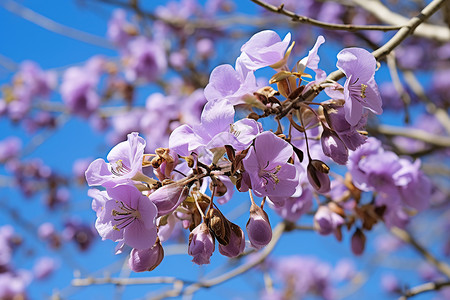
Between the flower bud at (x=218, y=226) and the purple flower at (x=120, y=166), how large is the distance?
154 mm

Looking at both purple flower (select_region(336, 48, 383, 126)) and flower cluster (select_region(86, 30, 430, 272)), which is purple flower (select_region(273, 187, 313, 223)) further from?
purple flower (select_region(336, 48, 383, 126))

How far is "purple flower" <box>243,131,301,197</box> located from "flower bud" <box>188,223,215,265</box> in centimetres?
12

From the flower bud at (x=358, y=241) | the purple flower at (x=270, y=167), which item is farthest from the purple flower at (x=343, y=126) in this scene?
the flower bud at (x=358, y=241)

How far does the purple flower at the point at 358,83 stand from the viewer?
723mm

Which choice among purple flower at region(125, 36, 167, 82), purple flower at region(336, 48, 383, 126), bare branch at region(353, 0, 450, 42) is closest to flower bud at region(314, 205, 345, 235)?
purple flower at region(336, 48, 383, 126)

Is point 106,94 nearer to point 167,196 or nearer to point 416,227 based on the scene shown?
point 167,196

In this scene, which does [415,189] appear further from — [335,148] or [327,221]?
[335,148]

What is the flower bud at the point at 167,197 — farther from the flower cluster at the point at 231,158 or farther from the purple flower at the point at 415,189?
the purple flower at the point at 415,189

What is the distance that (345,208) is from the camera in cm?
130

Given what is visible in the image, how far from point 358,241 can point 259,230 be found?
65cm

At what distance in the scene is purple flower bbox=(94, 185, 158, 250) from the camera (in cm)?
69

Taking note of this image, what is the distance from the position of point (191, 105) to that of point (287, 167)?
1554 millimetres

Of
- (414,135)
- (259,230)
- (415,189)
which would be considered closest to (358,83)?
(259,230)

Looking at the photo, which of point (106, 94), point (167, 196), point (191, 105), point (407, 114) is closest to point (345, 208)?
point (407, 114)
